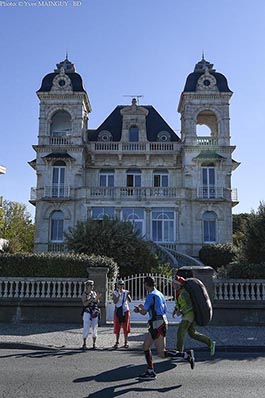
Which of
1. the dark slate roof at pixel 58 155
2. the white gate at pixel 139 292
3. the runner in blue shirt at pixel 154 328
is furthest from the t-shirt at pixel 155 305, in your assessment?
the dark slate roof at pixel 58 155

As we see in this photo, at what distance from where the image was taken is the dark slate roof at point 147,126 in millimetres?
37406

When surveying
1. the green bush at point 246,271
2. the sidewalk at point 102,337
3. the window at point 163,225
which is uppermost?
the window at point 163,225

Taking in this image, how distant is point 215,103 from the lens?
115 ft

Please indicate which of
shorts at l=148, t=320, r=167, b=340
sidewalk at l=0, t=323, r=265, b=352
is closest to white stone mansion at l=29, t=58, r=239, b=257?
sidewalk at l=0, t=323, r=265, b=352

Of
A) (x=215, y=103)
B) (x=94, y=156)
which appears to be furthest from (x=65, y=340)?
(x=215, y=103)

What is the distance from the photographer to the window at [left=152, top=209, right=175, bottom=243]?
3198cm

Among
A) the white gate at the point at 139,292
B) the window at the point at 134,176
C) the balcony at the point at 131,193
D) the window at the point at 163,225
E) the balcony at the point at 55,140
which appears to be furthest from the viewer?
the window at the point at 134,176

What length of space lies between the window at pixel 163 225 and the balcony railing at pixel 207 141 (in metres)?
6.37

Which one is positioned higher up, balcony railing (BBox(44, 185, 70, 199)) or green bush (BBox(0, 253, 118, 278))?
balcony railing (BBox(44, 185, 70, 199))

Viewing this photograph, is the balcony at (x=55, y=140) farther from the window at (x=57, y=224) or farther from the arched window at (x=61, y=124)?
the window at (x=57, y=224)

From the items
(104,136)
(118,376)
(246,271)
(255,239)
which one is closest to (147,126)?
(104,136)

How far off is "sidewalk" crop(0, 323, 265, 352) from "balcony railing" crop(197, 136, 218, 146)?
919 inches

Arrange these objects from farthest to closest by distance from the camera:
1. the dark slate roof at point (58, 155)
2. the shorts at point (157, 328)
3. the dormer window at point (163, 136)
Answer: the dormer window at point (163, 136) < the dark slate roof at point (58, 155) < the shorts at point (157, 328)

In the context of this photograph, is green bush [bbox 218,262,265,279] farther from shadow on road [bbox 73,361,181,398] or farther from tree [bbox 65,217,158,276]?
tree [bbox 65,217,158,276]
